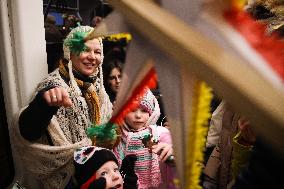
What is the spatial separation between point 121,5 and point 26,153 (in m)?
0.97

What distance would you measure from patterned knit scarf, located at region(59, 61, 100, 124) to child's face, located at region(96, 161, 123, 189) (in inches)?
9.7

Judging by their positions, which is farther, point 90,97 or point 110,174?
point 90,97

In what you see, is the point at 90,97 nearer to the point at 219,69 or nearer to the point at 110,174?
the point at 110,174

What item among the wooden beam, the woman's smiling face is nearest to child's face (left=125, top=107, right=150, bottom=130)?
the woman's smiling face

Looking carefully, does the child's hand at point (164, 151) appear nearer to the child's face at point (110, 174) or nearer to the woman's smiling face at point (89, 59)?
the child's face at point (110, 174)

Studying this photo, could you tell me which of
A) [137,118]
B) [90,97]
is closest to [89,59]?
[90,97]

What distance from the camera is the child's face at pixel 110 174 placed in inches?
39.2

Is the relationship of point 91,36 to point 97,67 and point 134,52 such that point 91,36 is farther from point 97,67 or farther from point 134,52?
point 97,67

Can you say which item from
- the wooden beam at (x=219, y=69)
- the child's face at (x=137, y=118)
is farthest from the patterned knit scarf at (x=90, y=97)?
the wooden beam at (x=219, y=69)

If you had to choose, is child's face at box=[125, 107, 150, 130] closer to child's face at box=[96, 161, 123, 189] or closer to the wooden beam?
child's face at box=[96, 161, 123, 189]

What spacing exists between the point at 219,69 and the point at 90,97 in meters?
1.00

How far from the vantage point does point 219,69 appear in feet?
0.91

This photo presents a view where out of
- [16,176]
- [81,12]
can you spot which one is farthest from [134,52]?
[81,12]

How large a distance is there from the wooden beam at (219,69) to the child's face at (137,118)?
978 millimetres
